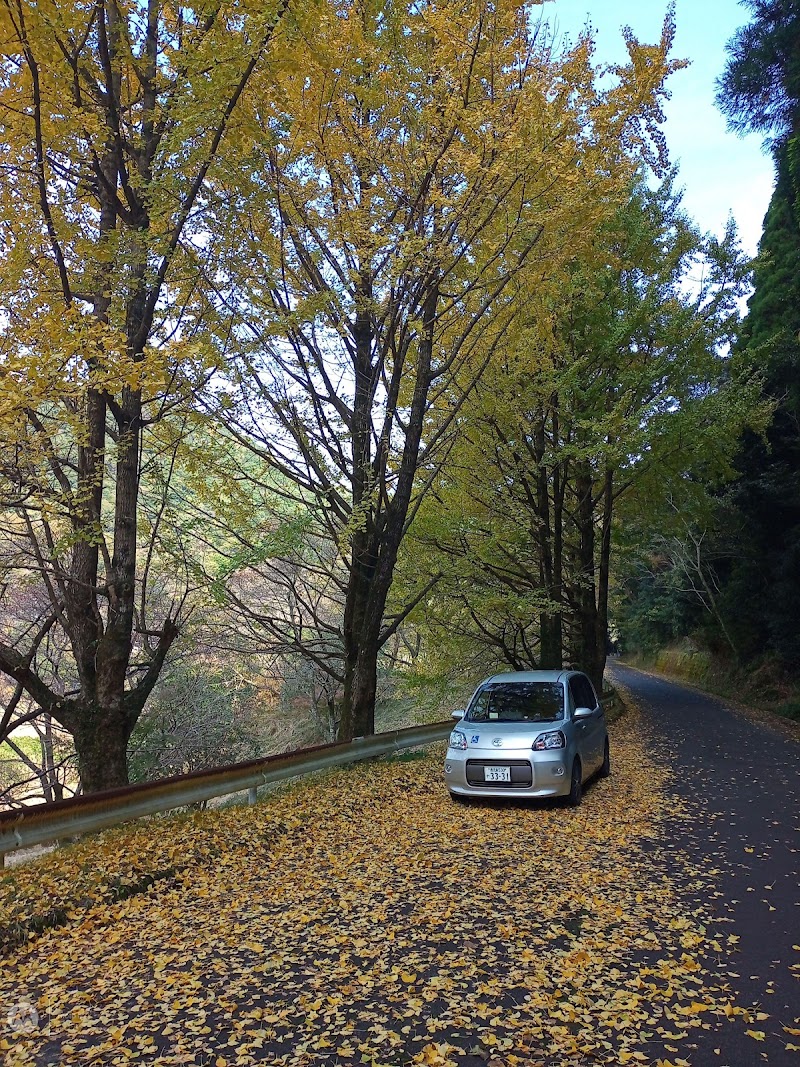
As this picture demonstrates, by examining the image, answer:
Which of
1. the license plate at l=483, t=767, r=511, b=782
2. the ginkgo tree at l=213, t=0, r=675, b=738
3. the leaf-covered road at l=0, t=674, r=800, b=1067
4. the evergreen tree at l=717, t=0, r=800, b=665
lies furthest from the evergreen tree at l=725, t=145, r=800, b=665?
the leaf-covered road at l=0, t=674, r=800, b=1067

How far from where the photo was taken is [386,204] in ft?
34.9

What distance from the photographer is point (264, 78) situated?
791cm

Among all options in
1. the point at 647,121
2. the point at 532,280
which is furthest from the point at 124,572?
the point at 647,121

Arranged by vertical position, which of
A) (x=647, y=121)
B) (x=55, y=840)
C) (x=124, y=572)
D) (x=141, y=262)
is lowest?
(x=55, y=840)

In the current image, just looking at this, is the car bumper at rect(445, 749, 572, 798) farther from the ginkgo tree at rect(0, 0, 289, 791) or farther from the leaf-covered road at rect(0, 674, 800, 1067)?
the ginkgo tree at rect(0, 0, 289, 791)

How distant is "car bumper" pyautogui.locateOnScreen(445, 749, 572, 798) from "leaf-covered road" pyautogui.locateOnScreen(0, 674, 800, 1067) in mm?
473

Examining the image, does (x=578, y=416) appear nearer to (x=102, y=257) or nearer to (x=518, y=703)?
(x=518, y=703)

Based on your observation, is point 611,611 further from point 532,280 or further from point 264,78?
point 264,78

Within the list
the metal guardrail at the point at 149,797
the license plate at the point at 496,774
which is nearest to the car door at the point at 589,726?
the license plate at the point at 496,774

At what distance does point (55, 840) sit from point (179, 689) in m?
14.0

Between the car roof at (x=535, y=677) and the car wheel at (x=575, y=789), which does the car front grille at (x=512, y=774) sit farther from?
the car roof at (x=535, y=677)

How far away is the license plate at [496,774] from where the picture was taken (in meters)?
8.19

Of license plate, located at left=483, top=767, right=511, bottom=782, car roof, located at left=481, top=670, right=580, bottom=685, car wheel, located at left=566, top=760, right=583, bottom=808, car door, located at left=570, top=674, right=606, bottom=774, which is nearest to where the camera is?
license plate, located at left=483, top=767, right=511, bottom=782

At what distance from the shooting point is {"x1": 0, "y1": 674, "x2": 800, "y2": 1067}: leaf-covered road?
3426mm
